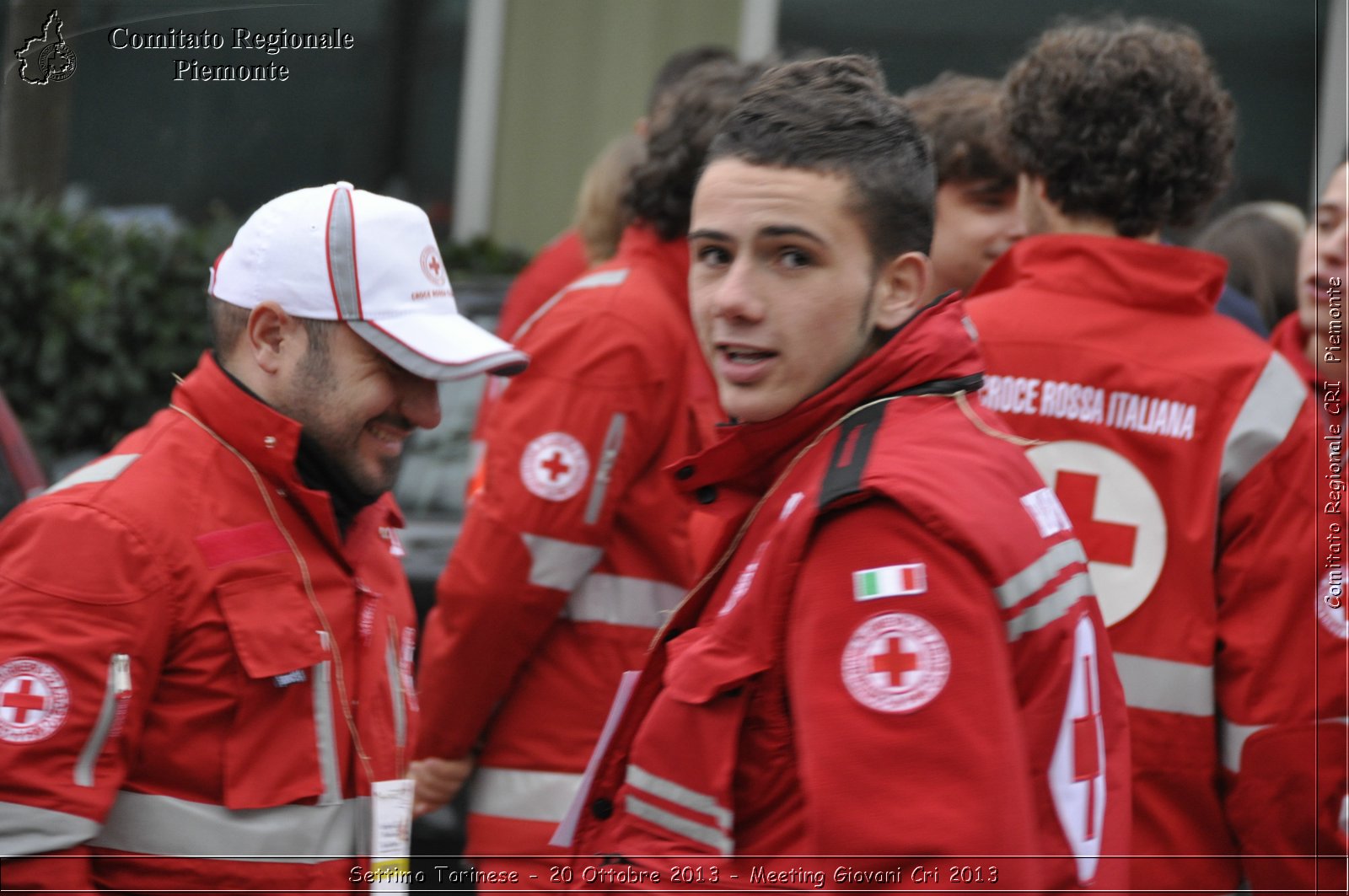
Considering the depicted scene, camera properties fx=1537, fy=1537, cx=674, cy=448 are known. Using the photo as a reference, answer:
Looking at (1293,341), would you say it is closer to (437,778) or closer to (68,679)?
(437,778)

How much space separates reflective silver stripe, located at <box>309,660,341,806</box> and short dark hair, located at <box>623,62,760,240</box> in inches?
63.2

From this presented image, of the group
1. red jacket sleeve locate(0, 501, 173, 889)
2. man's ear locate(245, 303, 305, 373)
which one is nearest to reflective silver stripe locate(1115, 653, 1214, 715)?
man's ear locate(245, 303, 305, 373)

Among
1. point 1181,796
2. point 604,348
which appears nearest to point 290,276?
point 604,348

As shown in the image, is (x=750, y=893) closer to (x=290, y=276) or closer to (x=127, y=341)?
(x=290, y=276)

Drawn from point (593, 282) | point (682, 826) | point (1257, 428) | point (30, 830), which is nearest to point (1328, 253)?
point (1257, 428)

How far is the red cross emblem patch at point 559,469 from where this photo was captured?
10.8 feet

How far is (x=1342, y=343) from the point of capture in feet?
10.9

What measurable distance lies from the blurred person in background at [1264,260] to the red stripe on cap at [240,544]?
147 inches

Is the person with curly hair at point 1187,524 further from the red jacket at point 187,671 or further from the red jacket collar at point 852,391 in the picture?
the red jacket at point 187,671

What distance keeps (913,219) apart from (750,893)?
36.6 inches

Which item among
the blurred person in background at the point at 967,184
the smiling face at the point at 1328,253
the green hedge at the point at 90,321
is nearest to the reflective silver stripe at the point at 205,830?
the blurred person in background at the point at 967,184

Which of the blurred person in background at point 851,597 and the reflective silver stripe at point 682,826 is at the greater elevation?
the blurred person in background at point 851,597

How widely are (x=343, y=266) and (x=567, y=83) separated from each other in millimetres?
7754

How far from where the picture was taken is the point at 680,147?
143 inches
